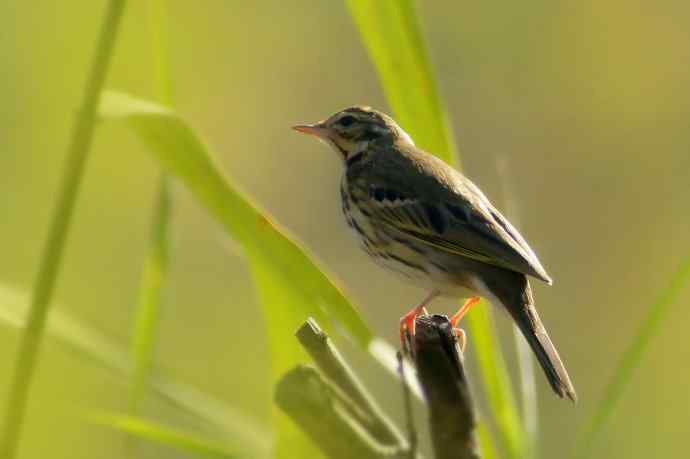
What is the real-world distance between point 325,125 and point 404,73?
2.09m

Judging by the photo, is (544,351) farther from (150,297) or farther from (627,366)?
(150,297)

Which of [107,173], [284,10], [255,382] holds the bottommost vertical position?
[255,382]

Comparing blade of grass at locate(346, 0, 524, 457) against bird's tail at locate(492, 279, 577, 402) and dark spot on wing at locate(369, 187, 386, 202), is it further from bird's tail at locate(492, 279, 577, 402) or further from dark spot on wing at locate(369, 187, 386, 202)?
dark spot on wing at locate(369, 187, 386, 202)

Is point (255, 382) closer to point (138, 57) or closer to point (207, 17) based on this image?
point (138, 57)

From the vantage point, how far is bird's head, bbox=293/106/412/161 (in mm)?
5254

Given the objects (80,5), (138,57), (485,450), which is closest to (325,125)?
(485,450)

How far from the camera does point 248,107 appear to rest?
930cm

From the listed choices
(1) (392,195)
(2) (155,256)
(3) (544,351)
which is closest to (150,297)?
(2) (155,256)

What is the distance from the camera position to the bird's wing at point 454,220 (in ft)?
13.6

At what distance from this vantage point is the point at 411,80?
10.5ft

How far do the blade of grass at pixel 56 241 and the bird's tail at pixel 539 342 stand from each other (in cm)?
131

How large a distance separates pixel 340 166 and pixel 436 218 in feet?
15.2

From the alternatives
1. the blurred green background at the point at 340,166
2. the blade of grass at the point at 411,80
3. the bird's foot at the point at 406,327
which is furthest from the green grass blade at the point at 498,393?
the blurred green background at the point at 340,166

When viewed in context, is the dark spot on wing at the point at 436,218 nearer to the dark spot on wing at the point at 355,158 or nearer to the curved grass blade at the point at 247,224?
the dark spot on wing at the point at 355,158
